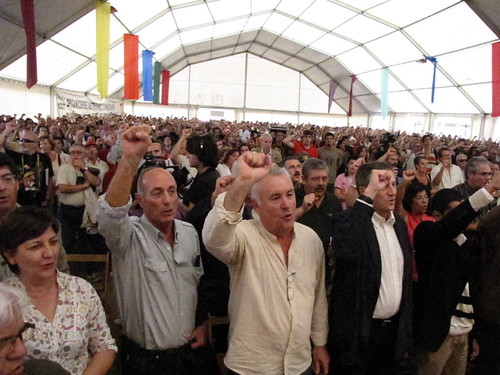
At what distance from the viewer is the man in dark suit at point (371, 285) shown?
192 cm

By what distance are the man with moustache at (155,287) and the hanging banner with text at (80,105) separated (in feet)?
56.2

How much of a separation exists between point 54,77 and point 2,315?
683 inches

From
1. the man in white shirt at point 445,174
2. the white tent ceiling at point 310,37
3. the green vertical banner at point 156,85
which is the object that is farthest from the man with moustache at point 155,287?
the green vertical banner at point 156,85

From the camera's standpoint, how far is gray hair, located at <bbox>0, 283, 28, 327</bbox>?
1094 mm

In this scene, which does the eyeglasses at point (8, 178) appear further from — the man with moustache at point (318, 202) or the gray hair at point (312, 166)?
the gray hair at point (312, 166)

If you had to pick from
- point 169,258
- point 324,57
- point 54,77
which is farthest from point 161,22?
point 169,258

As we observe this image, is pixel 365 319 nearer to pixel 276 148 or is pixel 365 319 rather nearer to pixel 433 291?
pixel 433 291

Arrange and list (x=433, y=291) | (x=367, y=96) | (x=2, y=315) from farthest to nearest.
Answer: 1. (x=367, y=96)
2. (x=433, y=291)
3. (x=2, y=315)

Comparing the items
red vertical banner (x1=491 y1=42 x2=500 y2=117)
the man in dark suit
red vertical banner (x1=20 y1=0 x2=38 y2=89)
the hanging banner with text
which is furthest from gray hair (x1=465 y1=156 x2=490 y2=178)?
the hanging banner with text

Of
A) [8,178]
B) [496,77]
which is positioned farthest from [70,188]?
[496,77]

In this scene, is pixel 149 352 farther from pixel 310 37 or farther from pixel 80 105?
pixel 310 37

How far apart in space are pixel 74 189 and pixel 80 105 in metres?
15.8

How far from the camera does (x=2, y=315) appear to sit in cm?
109

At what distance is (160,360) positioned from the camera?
1.83 m
